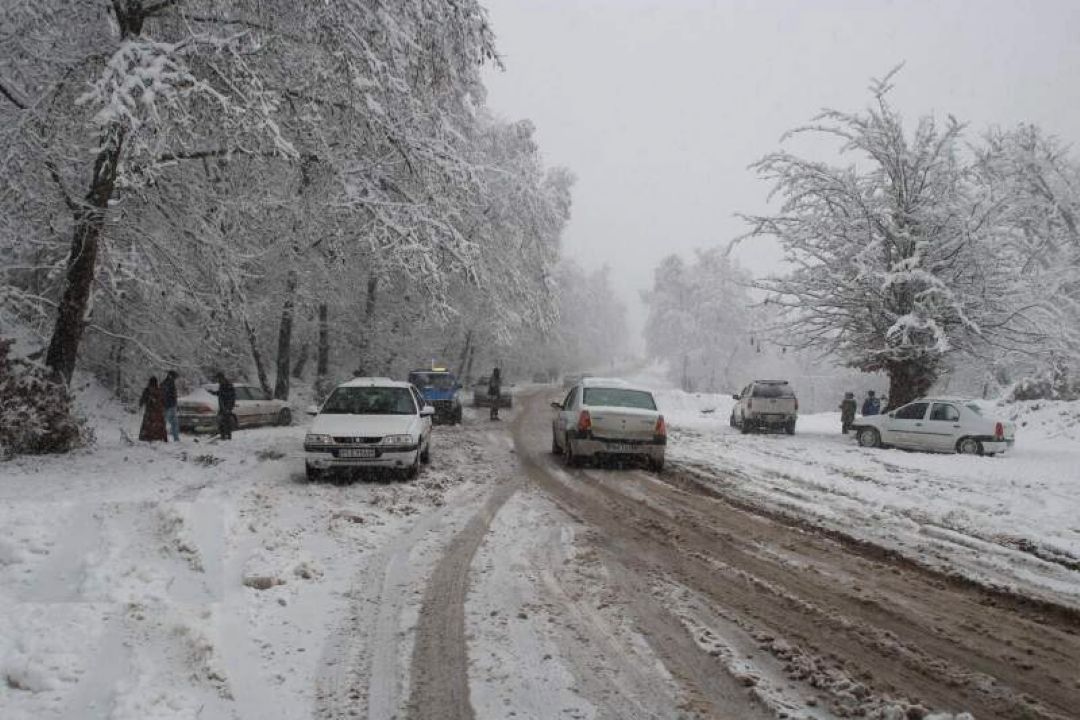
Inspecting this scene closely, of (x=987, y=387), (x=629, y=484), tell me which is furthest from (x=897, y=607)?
(x=987, y=387)

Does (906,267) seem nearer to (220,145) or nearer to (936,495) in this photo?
(936,495)

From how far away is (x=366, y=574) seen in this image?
6355 millimetres

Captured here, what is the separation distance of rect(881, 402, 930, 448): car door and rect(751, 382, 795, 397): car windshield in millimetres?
4385

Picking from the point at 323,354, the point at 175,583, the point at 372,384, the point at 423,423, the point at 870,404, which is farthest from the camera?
the point at 323,354

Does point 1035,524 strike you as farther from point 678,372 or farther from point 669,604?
point 678,372

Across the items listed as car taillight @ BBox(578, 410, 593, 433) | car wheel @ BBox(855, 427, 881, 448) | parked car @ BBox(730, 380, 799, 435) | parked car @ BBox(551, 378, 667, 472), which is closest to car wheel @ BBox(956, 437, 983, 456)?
car wheel @ BBox(855, 427, 881, 448)

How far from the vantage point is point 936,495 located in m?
10.8

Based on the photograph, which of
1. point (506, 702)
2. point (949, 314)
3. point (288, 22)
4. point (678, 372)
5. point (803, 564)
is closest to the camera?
point (506, 702)

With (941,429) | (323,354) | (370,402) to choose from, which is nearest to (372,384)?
(370,402)

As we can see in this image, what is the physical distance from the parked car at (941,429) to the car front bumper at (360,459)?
13.7 metres

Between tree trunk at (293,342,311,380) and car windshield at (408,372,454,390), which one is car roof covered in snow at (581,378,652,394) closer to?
car windshield at (408,372,454,390)

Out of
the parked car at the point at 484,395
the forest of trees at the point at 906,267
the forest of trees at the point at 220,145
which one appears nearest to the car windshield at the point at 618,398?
the forest of trees at the point at 220,145

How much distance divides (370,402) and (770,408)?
14.9 m

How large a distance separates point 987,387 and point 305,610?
41.0m
